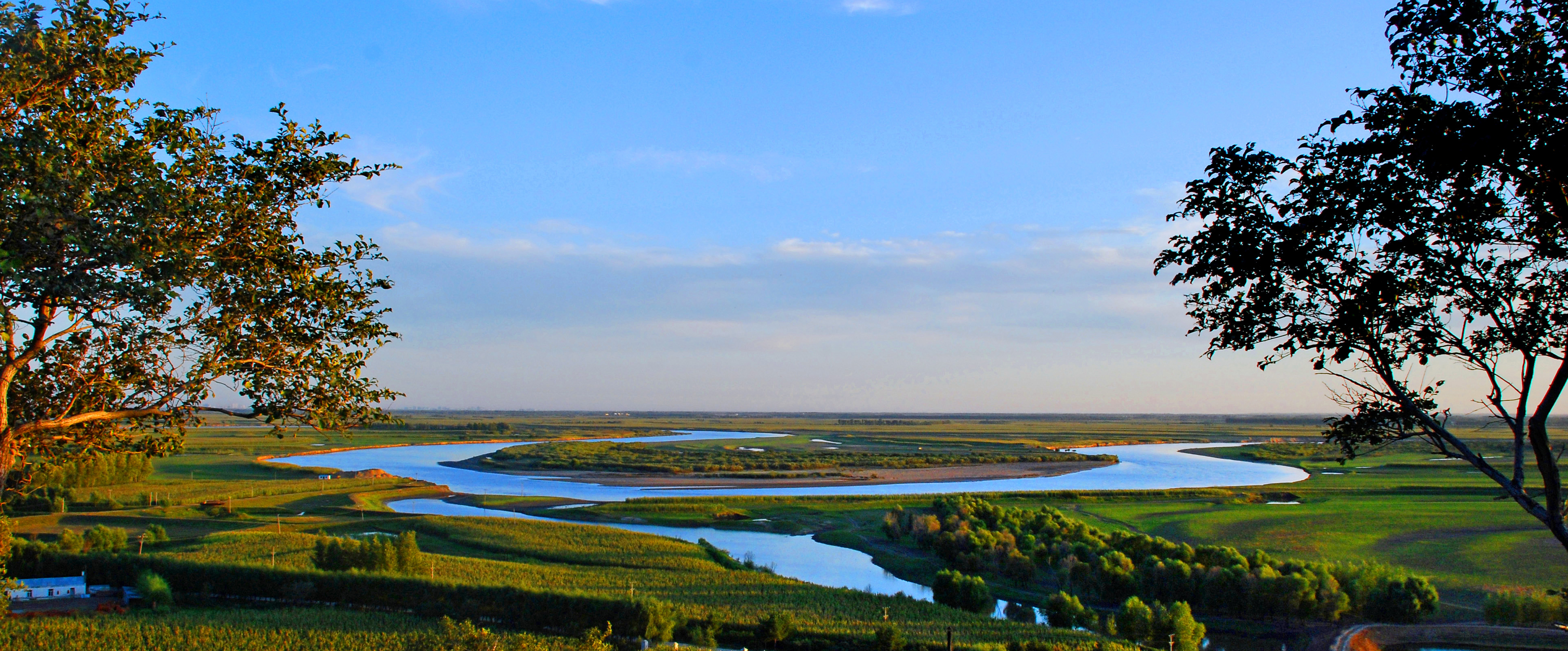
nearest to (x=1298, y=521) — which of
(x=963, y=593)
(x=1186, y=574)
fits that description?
(x=1186, y=574)

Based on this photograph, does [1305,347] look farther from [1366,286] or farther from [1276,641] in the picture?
[1276,641]

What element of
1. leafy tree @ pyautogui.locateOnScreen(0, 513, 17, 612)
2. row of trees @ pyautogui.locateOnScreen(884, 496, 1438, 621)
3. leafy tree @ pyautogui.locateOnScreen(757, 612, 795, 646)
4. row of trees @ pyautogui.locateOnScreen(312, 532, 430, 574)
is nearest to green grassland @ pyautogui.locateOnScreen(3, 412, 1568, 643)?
leafy tree @ pyautogui.locateOnScreen(757, 612, 795, 646)

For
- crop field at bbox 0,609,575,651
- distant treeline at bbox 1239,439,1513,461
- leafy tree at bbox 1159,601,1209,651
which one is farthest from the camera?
distant treeline at bbox 1239,439,1513,461

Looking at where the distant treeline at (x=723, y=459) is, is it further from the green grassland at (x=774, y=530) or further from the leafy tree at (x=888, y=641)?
the leafy tree at (x=888, y=641)

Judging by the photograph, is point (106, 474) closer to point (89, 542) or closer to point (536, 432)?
point (89, 542)

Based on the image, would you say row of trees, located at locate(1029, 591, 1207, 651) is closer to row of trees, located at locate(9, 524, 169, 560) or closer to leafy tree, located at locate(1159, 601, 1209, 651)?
leafy tree, located at locate(1159, 601, 1209, 651)

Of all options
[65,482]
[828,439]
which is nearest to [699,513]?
[65,482]
